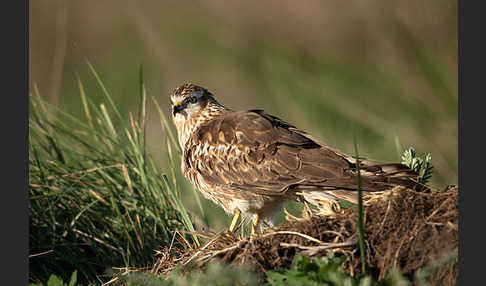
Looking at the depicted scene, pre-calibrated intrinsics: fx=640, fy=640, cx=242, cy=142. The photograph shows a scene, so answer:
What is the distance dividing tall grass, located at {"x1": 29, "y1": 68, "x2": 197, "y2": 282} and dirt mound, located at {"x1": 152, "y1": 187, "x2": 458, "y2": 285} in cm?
98

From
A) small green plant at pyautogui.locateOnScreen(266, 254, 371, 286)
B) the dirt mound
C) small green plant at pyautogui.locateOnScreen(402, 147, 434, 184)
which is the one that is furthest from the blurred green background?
small green plant at pyautogui.locateOnScreen(266, 254, 371, 286)

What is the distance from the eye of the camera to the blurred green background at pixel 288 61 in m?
6.61

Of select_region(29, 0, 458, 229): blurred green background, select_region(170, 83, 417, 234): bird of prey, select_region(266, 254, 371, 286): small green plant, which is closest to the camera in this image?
select_region(266, 254, 371, 286): small green plant

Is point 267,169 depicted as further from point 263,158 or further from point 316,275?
point 316,275

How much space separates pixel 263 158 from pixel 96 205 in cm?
138

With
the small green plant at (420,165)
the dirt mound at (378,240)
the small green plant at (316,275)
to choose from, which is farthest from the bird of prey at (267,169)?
the small green plant at (316,275)

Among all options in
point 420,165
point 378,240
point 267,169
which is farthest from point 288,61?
point 378,240

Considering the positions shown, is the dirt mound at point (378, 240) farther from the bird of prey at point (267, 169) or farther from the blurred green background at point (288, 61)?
the blurred green background at point (288, 61)

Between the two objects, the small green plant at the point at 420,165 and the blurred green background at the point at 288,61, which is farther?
the blurred green background at the point at 288,61

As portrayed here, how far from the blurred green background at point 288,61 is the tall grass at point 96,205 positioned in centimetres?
47

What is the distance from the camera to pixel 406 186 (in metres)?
3.62

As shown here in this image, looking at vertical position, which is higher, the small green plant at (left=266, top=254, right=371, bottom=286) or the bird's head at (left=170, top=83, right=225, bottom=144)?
the bird's head at (left=170, top=83, right=225, bottom=144)

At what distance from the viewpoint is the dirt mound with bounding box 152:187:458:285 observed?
3.06 m

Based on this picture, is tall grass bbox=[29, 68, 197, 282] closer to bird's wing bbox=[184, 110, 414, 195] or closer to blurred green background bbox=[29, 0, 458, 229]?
bird's wing bbox=[184, 110, 414, 195]
